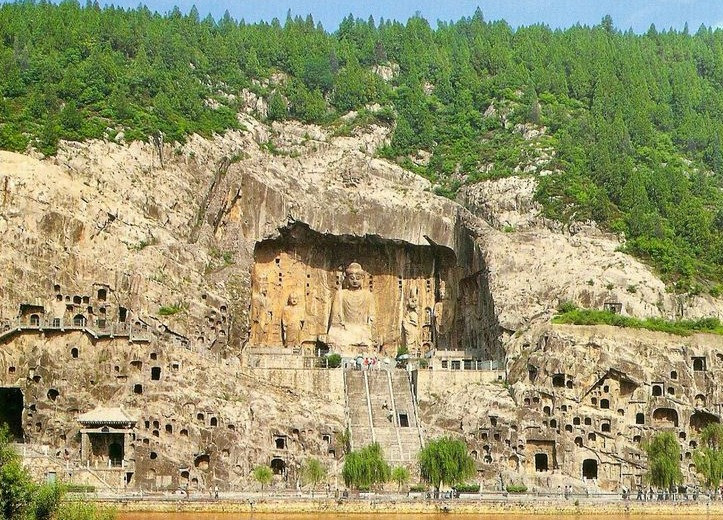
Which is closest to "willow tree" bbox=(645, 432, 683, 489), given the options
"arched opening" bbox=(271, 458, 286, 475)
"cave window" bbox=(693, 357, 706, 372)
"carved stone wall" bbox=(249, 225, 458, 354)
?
"cave window" bbox=(693, 357, 706, 372)

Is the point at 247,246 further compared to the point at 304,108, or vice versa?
the point at 304,108

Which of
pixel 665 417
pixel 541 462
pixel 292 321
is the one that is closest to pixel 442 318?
pixel 292 321

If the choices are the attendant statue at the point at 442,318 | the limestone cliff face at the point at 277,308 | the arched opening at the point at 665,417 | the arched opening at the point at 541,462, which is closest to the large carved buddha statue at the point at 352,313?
the limestone cliff face at the point at 277,308

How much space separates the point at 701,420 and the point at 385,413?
73.8ft

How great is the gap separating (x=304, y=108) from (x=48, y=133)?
31.0 metres

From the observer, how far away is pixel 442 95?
13475cm

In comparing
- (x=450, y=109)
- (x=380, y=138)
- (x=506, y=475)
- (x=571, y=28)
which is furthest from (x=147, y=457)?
(x=571, y=28)

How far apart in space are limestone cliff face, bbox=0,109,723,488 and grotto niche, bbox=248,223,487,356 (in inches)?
7.9

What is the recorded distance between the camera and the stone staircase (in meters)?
91.7

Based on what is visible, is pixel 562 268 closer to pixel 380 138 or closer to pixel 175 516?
pixel 380 138

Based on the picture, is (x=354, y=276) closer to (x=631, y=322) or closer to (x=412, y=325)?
(x=412, y=325)

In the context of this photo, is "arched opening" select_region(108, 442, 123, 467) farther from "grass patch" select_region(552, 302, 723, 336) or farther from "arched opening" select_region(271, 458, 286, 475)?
"grass patch" select_region(552, 302, 723, 336)

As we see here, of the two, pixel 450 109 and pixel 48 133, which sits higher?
pixel 450 109

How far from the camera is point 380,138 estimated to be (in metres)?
126
